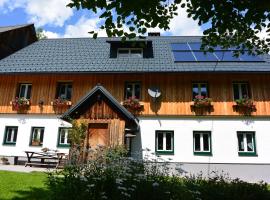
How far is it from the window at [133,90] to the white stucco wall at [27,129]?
4.29 metres

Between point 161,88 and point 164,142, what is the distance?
3403mm

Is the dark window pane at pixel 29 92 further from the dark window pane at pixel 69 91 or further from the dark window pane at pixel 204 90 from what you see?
the dark window pane at pixel 204 90

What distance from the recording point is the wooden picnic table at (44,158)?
17656 millimetres

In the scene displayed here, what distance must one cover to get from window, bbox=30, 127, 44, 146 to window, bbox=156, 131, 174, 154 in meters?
7.44

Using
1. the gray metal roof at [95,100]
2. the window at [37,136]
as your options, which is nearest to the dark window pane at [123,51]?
the gray metal roof at [95,100]

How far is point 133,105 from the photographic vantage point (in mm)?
19312

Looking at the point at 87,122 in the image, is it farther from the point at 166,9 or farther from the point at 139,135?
the point at 166,9

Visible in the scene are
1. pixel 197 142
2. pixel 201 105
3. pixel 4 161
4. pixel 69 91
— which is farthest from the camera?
pixel 69 91

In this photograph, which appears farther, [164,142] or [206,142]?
[164,142]

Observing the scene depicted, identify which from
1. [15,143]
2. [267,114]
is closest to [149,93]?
[267,114]

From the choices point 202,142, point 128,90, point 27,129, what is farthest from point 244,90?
point 27,129

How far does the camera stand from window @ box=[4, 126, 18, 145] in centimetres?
2013

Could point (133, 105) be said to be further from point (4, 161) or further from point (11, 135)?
point (4, 161)

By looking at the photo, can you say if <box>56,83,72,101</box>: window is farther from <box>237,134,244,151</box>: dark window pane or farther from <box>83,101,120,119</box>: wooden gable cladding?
<box>237,134,244,151</box>: dark window pane
